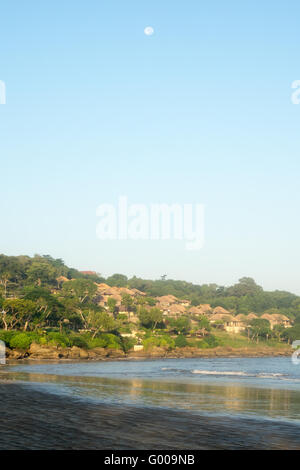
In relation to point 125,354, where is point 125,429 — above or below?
above

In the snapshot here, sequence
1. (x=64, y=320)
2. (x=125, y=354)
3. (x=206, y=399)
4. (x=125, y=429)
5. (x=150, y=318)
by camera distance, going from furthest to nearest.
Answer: (x=150, y=318)
(x=64, y=320)
(x=125, y=354)
(x=206, y=399)
(x=125, y=429)

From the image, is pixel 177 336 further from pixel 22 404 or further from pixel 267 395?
pixel 22 404

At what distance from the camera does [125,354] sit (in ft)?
335

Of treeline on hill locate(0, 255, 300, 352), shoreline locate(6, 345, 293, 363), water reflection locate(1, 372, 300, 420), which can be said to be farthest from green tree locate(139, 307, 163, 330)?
water reflection locate(1, 372, 300, 420)

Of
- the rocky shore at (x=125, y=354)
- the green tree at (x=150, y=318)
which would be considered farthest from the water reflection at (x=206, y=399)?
the green tree at (x=150, y=318)

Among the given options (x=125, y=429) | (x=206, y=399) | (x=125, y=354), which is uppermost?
(x=125, y=429)

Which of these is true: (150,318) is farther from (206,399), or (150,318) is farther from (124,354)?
(206,399)

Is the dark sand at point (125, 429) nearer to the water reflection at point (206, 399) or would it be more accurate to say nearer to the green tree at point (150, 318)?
the water reflection at point (206, 399)

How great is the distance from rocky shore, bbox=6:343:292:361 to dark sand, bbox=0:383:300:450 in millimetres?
55145

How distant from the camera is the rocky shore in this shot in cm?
7831

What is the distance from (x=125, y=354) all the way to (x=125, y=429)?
281ft

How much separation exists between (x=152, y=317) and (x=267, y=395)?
89289mm

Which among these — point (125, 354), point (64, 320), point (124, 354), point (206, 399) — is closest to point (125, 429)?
point (206, 399)

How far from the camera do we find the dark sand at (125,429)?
617 inches
